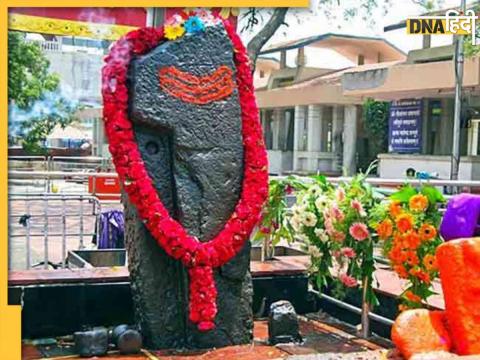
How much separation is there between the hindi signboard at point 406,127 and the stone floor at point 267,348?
48.4ft

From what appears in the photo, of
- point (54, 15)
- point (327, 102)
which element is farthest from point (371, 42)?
point (54, 15)

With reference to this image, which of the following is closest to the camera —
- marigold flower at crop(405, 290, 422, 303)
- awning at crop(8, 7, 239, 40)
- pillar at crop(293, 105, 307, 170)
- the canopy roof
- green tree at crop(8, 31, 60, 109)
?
marigold flower at crop(405, 290, 422, 303)

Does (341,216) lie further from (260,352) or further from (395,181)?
(260,352)

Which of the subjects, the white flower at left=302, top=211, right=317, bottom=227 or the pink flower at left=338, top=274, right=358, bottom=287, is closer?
the pink flower at left=338, top=274, right=358, bottom=287

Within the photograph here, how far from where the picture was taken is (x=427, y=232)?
13.6 feet

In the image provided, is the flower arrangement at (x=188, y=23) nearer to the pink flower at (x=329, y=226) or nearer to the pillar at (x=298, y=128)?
the pink flower at (x=329, y=226)

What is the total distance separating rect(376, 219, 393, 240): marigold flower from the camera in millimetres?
4238

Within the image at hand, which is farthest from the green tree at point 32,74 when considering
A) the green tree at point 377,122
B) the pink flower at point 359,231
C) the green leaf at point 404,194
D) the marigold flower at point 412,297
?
the marigold flower at point 412,297

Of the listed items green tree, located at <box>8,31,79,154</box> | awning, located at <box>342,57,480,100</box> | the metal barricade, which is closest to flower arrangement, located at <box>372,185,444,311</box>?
the metal barricade

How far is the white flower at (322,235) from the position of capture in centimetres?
461

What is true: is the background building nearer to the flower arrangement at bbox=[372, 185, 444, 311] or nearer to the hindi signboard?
the hindi signboard

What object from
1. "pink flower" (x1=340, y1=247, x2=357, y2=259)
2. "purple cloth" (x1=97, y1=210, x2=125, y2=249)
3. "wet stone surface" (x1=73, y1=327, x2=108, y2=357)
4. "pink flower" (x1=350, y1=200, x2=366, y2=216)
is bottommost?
"wet stone surface" (x1=73, y1=327, x2=108, y2=357)

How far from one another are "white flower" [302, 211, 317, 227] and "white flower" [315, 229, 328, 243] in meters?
0.05

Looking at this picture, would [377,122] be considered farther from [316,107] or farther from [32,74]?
[32,74]
